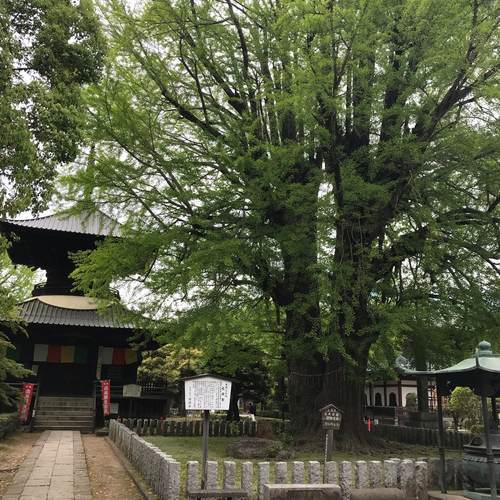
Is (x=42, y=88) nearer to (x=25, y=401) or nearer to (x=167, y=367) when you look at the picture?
(x=25, y=401)

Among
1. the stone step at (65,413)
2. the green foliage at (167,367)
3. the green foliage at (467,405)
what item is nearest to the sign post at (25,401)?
the stone step at (65,413)

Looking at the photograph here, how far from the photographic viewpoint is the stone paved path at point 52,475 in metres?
7.75

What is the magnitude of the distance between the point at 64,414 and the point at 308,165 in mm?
14193

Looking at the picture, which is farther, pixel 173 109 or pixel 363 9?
pixel 173 109

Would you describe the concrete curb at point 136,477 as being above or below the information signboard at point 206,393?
below

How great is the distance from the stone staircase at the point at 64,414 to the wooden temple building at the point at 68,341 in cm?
4

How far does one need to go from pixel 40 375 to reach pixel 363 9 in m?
19.0

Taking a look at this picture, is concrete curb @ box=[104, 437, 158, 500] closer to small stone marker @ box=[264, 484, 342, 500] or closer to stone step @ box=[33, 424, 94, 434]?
small stone marker @ box=[264, 484, 342, 500]

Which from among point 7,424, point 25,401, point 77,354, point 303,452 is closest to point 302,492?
point 303,452

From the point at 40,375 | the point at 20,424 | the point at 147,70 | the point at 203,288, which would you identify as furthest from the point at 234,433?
the point at 147,70

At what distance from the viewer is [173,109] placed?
1305 cm

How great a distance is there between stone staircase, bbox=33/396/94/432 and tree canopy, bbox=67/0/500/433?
28.4ft

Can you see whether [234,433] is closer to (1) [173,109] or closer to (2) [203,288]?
(2) [203,288]

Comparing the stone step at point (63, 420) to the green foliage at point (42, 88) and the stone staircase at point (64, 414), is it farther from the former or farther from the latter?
the green foliage at point (42, 88)
